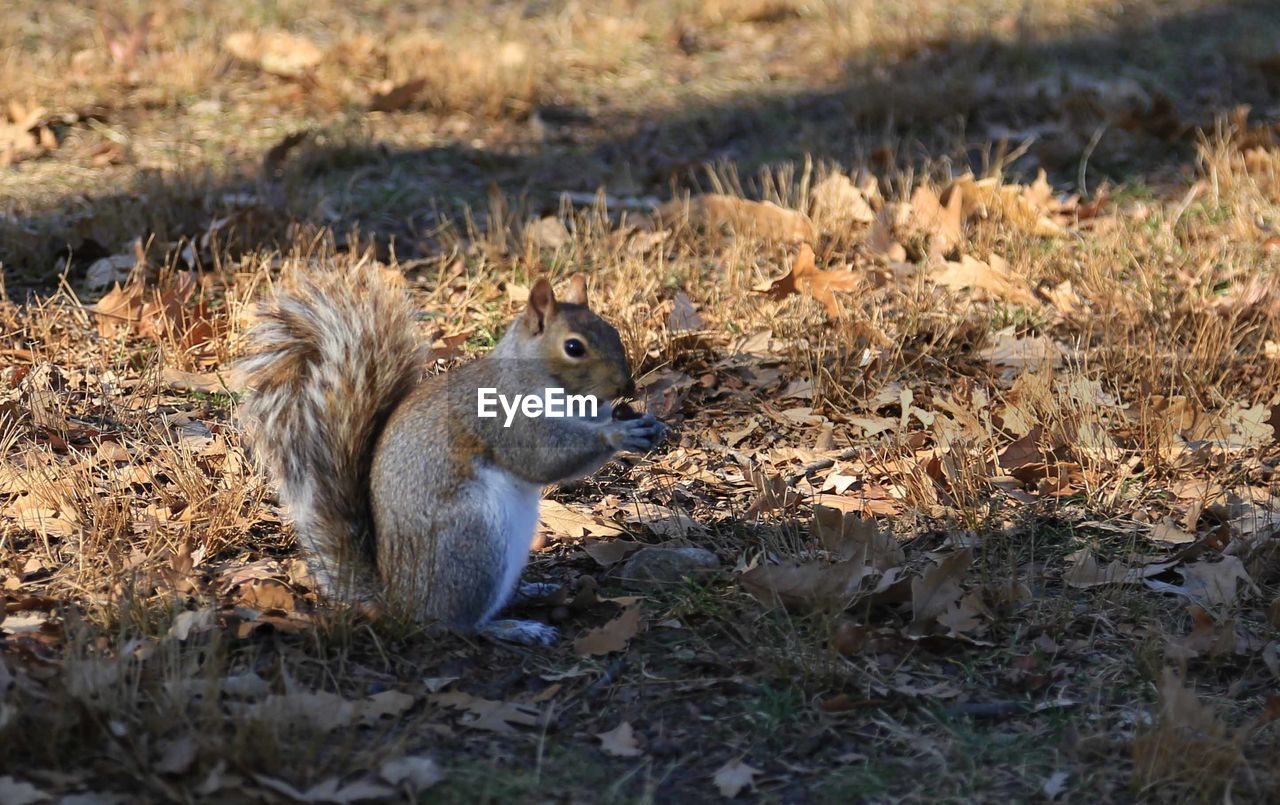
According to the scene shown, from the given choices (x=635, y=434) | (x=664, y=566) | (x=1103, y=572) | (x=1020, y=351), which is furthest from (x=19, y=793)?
(x=1020, y=351)

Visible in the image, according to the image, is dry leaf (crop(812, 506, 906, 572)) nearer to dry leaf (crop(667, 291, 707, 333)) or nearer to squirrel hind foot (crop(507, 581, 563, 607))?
squirrel hind foot (crop(507, 581, 563, 607))

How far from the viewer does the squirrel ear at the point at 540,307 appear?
2.62m

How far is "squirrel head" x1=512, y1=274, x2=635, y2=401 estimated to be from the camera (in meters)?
2.62

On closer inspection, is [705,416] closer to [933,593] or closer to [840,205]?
[933,593]

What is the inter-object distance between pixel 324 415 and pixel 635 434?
586mm

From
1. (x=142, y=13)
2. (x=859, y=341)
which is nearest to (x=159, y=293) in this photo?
(x=859, y=341)

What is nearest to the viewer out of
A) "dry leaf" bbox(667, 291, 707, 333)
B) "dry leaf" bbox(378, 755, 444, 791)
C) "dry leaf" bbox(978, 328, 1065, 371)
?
"dry leaf" bbox(378, 755, 444, 791)

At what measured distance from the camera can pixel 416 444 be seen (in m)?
2.55

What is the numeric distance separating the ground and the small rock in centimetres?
2

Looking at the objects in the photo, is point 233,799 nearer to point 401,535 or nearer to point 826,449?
point 401,535

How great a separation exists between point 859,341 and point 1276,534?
1227 millimetres

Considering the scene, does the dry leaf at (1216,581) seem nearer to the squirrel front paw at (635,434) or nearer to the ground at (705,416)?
the ground at (705,416)

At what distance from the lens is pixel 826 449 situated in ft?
11.3

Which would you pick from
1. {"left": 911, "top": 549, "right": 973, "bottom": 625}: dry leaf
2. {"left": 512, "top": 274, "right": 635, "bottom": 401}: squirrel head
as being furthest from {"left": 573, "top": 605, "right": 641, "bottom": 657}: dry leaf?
{"left": 911, "top": 549, "right": 973, "bottom": 625}: dry leaf
